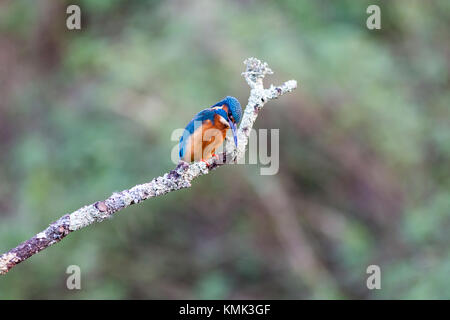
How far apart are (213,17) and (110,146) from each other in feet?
6.43

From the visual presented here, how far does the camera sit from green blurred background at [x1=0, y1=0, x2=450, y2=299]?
5672 mm

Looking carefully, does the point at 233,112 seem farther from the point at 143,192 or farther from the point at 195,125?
the point at 143,192

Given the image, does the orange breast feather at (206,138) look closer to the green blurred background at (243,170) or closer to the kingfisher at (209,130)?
the kingfisher at (209,130)

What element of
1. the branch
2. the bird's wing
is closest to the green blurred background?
the bird's wing

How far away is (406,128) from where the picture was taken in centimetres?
667

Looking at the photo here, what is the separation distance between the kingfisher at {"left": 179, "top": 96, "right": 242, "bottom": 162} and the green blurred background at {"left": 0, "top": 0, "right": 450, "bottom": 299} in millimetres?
3450

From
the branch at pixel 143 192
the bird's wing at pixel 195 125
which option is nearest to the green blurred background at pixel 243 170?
Result: the bird's wing at pixel 195 125

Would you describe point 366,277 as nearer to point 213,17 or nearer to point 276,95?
point 213,17

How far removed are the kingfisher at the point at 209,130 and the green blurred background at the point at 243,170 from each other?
3450 millimetres

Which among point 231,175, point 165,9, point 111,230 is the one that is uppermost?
point 165,9

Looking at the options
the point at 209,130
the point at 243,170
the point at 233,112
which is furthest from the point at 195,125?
the point at 243,170

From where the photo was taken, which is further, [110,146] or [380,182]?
[380,182]

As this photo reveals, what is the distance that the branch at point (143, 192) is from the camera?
1.52m

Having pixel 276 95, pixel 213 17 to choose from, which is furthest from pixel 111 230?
pixel 276 95
